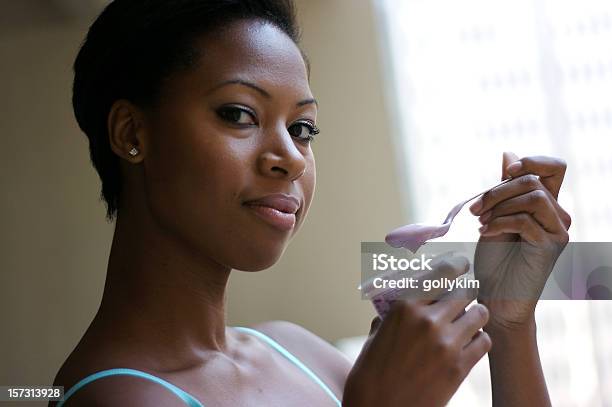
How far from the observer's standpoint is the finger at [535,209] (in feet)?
2.50

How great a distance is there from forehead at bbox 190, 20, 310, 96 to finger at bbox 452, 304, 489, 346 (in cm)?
29

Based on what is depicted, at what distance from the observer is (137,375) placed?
28.1 inches

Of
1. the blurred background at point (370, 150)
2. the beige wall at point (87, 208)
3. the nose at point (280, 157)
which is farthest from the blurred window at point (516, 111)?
the nose at point (280, 157)

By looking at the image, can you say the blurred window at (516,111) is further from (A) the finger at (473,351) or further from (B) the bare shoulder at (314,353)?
(A) the finger at (473,351)

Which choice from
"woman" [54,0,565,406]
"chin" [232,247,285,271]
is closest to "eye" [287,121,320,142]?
"woman" [54,0,565,406]

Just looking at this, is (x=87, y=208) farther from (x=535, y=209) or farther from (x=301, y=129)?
(x=535, y=209)

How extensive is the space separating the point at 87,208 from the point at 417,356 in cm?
211

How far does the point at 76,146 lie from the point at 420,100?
1.25m

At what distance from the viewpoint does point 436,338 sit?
2.15 ft

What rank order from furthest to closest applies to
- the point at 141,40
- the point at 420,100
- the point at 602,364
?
the point at 420,100, the point at 602,364, the point at 141,40

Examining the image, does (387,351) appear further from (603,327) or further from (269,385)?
(603,327)

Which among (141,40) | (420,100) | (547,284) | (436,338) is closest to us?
(436,338)

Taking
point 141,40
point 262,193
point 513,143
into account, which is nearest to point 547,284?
point 262,193

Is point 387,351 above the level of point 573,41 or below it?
below
